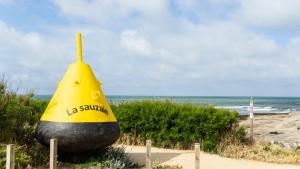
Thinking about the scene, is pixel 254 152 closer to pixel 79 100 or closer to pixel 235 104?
pixel 79 100

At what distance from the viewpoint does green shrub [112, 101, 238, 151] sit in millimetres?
15102

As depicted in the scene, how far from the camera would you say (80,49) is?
11812 millimetres

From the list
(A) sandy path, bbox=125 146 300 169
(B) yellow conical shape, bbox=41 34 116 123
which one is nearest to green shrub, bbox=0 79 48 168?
(B) yellow conical shape, bbox=41 34 116 123

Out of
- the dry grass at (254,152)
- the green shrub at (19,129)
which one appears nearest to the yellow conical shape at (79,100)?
the green shrub at (19,129)

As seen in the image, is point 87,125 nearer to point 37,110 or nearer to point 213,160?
point 213,160

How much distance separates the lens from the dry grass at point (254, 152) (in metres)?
14.3

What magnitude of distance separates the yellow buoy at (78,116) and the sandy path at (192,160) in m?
1.92

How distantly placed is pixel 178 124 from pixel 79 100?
4957mm

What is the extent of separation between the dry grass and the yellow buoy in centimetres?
462

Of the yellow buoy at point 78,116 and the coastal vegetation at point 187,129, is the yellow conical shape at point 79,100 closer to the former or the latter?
the yellow buoy at point 78,116

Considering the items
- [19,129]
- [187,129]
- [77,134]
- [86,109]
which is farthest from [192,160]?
[19,129]

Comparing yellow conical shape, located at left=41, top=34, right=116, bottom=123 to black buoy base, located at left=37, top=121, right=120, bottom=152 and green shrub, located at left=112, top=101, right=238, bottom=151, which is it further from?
green shrub, located at left=112, top=101, right=238, bottom=151

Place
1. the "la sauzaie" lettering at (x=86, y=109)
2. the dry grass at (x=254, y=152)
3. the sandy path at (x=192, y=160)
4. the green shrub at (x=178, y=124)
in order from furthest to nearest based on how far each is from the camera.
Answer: the green shrub at (x=178, y=124), the dry grass at (x=254, y=152), the sandy path at (x=192, y=160), the "la sauzaie" lettering at (x=86, y=109)

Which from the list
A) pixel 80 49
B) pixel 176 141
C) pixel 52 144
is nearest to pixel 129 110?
pixel 176 141
